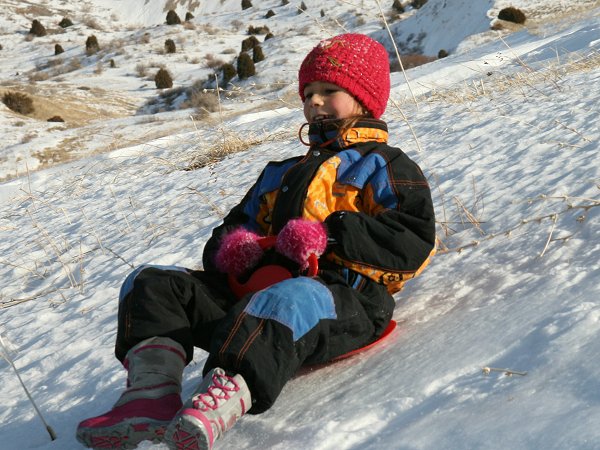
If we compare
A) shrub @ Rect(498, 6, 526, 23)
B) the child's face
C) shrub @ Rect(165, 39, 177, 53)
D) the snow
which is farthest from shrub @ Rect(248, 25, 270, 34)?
the child's face

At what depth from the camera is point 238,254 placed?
1.94 metres

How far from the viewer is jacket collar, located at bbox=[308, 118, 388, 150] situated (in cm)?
217

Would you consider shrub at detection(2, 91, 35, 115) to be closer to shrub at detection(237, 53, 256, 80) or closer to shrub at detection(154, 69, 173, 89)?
shrub at detection(154, 69, 173, 89)

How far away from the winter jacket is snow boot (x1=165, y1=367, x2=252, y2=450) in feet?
1.74

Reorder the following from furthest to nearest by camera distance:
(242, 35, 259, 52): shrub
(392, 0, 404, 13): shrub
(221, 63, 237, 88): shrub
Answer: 1. (392, 0, 404, 13): shrub
2. (242, 35, 259, 52): shrub
3. (221, 63, 237, 88): shrub

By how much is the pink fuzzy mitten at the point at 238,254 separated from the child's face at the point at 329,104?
540 mm

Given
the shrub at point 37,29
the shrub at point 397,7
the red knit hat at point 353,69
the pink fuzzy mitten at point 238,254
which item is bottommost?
the shrub at point 397,7

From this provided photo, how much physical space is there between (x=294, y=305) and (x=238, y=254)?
0.46 meters

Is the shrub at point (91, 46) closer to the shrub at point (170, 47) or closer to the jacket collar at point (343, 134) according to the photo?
the shrub at point (170, 47)

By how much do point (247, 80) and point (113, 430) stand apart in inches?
798

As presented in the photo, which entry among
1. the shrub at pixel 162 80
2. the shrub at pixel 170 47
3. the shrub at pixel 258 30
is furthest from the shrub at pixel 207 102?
the shrub at pixel 258 30

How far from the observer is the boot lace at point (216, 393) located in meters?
1.32

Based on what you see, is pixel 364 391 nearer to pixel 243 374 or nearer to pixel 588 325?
pixel 243 374

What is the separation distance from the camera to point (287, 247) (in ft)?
5.91
